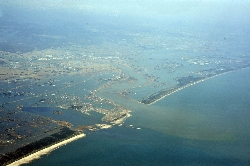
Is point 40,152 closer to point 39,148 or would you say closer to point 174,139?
point 39,148

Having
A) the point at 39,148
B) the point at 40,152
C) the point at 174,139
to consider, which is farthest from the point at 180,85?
the point at 40,152

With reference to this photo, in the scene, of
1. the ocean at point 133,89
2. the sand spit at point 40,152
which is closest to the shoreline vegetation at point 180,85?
the ocean at point 133,89

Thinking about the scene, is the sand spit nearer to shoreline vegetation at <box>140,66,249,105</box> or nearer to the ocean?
the ocean

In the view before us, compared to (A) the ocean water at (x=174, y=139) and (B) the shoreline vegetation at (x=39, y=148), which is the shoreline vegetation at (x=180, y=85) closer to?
(A) the ocean water at (x=174, y=139)

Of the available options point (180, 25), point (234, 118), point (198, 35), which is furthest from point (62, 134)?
point (180, 25)

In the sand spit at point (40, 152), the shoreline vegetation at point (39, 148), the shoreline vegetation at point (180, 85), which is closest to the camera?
the sand spit at point (40, 152)

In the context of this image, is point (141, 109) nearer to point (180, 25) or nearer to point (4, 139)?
point (4, 139)
